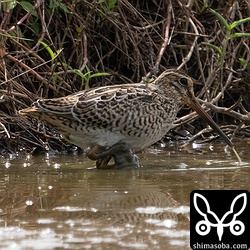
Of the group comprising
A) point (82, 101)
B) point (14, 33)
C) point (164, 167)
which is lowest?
point (164, 167)

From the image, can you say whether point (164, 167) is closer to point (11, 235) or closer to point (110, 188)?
point (110, 188)

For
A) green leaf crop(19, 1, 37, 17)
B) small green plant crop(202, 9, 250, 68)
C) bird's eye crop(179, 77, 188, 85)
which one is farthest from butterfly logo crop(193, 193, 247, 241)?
green leaf crop(19, 1, 37, 17)

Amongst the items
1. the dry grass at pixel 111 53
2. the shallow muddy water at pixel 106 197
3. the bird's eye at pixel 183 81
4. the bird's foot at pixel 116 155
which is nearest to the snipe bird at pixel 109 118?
the bird's foot at pixel 116 155

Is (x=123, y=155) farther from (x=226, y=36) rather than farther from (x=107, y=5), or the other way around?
(x=107, y=5)

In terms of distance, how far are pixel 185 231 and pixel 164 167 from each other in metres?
2.31

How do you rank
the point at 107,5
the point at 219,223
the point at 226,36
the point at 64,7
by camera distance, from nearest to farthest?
1. the point at 219,223
2. the point at 226,36
3. the point at 64,7
4. the point at 107,5

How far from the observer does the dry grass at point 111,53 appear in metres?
7.45

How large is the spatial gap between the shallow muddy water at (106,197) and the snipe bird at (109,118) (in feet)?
0.63

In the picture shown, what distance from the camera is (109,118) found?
6531 mm

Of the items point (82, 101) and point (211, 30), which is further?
point (211, 30)

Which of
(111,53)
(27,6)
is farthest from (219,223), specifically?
(111,53)

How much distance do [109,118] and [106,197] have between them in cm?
137

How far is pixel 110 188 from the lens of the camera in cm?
561

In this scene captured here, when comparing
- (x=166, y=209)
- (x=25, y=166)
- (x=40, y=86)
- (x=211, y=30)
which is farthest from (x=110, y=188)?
(x=211, y=30)
